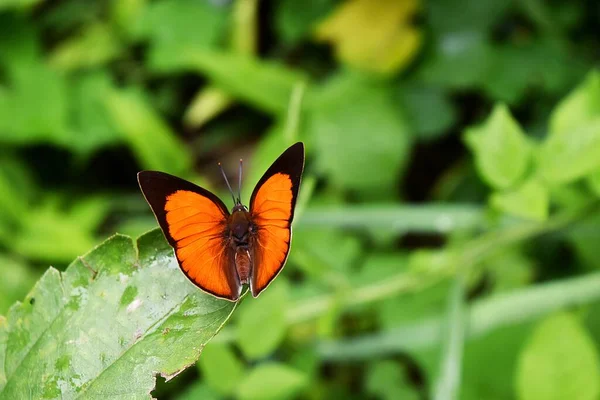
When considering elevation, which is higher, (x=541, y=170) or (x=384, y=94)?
(x=384, y=94)

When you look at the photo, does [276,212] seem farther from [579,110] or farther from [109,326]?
[579,110]

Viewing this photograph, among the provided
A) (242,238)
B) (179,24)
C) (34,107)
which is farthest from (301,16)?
(242,238)

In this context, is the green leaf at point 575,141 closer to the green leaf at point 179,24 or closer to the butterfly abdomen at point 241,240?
the butterfly abdomen at point 241,240

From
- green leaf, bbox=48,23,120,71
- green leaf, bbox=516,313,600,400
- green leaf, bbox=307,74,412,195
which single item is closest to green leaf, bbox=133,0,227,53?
green leaf, bbox=48,23,120,71

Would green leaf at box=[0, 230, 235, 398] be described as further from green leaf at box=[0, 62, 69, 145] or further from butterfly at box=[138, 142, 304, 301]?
green leaf at box=[0, 62, 69, 145]

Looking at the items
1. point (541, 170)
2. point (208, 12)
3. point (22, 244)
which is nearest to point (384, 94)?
point (208, 12)

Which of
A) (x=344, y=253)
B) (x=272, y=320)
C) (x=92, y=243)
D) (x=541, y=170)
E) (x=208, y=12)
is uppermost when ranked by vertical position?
(x=208, y=12)

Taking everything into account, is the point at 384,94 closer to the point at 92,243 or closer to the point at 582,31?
the point at 582,31
